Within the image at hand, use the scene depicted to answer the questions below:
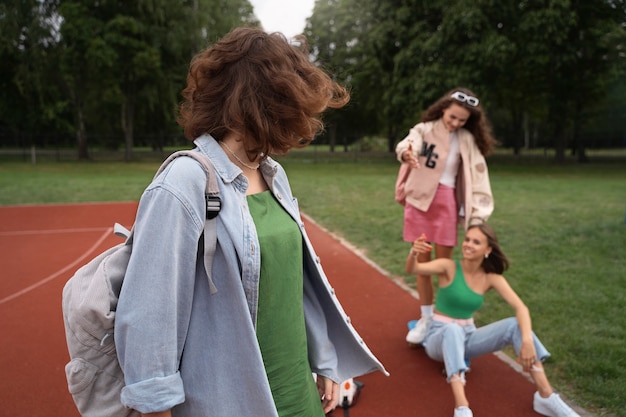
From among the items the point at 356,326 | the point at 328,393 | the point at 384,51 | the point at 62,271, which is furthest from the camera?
the point at 384,51

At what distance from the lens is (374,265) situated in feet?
22.6

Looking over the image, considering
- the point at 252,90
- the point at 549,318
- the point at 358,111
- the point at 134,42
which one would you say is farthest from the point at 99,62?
the point at 252,90

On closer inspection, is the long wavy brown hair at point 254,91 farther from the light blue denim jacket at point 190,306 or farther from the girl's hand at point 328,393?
the girl's hand at point 328,393

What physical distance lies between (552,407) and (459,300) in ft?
2.91

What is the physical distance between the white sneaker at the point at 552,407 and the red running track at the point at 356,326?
0.29 feet

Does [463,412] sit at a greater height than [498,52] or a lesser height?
lesser

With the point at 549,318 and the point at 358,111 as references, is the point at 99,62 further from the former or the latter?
the point at 549,318

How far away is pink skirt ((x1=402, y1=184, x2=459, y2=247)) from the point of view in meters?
4.30

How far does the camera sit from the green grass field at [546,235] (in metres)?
4.12

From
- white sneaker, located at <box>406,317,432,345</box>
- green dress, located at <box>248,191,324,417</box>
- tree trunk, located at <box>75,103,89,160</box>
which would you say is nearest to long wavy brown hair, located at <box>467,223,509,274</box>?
white sneaker, located at <box>406,317,432,345</box>

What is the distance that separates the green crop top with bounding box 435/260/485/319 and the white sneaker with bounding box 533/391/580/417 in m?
0.70

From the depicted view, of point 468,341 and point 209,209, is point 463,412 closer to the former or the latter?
point 468,341

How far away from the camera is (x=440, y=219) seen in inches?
171

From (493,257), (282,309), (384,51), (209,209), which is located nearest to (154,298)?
(209,209)
